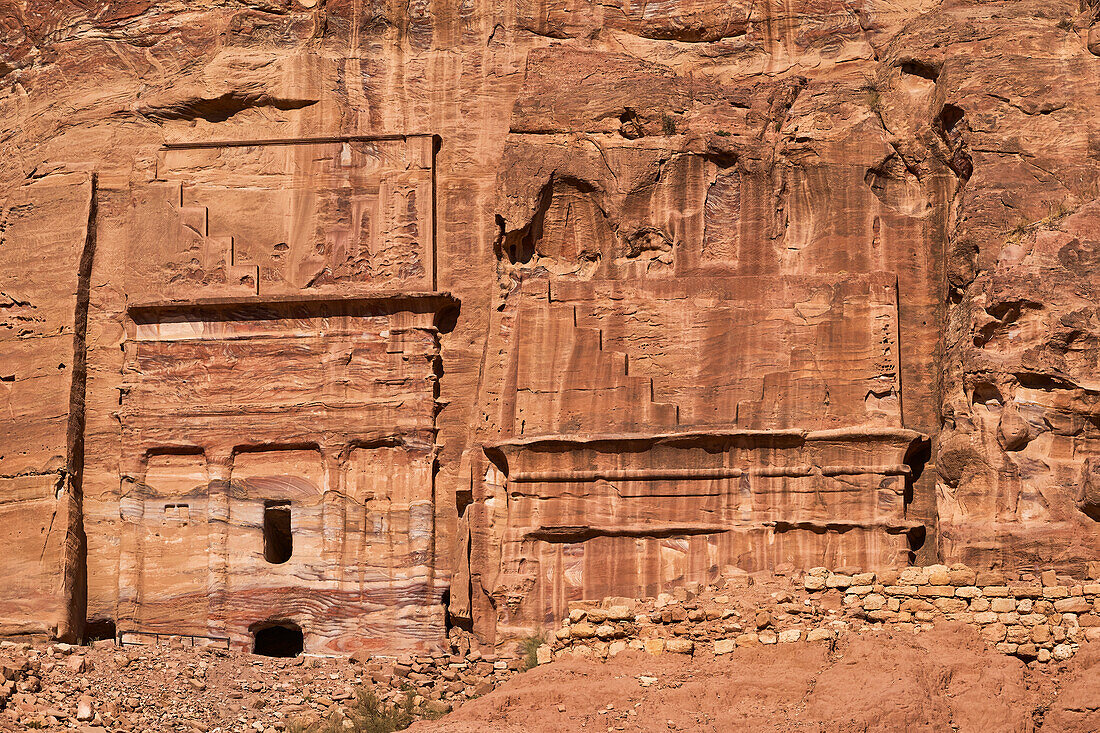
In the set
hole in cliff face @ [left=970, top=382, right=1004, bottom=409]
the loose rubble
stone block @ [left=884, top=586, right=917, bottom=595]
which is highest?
hole in cliff face @ [left=970, top=382, right=1004, bottom=409]

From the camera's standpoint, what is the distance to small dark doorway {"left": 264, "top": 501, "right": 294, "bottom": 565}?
1731 centimetres

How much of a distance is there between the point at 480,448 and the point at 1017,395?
208 inches

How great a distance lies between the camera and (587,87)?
58.3 feet

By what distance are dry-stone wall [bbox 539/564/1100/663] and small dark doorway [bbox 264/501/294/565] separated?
3825 millimetres

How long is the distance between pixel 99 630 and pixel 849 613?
310 inches

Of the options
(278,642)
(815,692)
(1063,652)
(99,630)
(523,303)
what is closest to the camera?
(815,692)

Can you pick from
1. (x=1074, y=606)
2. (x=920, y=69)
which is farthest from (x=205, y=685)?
(x=920, y=69)

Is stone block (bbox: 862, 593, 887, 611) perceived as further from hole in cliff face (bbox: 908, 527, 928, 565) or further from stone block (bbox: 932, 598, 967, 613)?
hole in cliff face (bbox: 908, 527, 928, 565)

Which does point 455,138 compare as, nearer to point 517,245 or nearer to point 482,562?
point 517,245

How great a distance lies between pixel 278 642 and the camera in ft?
59.9

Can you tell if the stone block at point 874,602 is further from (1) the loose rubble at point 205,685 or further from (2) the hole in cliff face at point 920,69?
(2) the hole in cliff face at point 920,69

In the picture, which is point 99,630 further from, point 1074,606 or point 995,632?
point 1074,606

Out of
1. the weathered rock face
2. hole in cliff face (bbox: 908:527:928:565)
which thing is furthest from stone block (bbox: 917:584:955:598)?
hole in cliff face (bbox: 908:527:928:565)

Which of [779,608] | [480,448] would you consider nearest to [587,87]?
[480,448]
